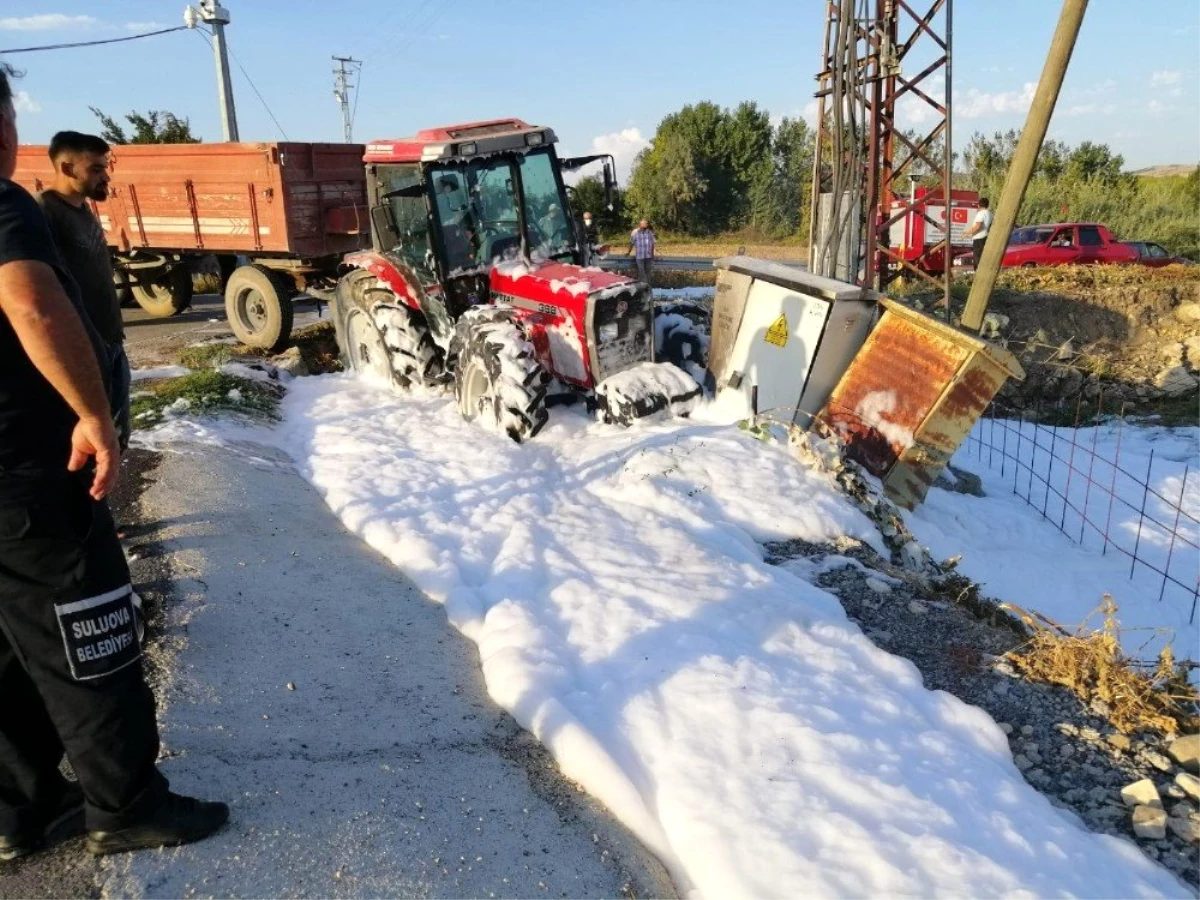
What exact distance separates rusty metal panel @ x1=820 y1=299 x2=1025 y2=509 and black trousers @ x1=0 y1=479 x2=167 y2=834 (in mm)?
4932

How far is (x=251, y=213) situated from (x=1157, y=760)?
989cm

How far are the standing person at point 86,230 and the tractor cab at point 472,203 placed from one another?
10.5ft

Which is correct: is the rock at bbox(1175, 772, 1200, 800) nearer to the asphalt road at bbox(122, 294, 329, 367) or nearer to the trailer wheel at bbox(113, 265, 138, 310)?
the asphalt road at bbox(122, 294, 329, 367)

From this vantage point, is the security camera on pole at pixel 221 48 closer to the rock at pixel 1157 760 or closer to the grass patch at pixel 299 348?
the grass patch at pixel 299 348

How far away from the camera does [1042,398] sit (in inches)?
428

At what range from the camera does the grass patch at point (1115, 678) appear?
3.22 meters

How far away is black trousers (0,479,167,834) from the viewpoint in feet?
6.60

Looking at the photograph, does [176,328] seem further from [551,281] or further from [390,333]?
[551,281]

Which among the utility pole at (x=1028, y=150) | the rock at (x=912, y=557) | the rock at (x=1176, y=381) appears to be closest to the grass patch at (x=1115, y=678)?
the rock at (x=912, y=557)

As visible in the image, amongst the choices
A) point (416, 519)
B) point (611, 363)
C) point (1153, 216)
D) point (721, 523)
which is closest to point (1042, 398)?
point (611, 363)

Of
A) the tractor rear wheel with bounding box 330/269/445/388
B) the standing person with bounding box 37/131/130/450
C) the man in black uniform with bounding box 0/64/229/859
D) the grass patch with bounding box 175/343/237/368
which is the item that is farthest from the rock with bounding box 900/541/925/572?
the grass patch with bounding box 175/343/237/368

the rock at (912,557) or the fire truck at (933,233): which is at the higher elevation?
the fire truck at (933,233)

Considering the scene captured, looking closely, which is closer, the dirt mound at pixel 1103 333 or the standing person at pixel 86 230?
the standing person at pixel 86 230

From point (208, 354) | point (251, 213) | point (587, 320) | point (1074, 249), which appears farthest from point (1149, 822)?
point (1074, 249)
